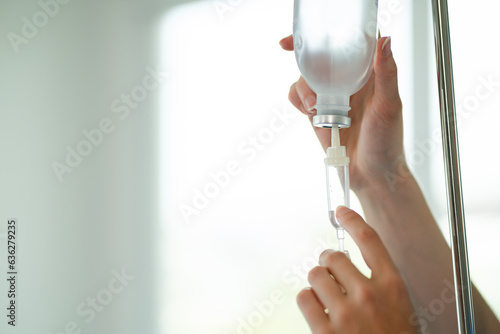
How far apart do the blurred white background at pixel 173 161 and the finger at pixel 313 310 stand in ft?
2.64

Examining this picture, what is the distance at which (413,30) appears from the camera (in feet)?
4.16

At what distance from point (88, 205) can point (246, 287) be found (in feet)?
2.03

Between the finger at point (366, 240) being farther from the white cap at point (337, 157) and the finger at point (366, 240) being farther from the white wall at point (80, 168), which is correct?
the white wall at point (80, 168)

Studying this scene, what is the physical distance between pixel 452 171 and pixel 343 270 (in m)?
0.14

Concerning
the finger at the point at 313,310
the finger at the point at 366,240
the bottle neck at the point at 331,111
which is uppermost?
the bottle neck at the point at 331,111

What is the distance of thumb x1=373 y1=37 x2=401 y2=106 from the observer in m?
0.54

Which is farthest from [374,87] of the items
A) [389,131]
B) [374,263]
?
[374,263]

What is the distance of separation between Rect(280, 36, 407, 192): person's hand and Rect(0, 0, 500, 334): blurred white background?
0.63 meters

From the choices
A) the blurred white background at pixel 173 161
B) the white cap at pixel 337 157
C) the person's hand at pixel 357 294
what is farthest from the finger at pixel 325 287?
the blurred white background at pixel 173 161

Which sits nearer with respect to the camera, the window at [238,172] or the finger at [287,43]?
the finger at [287,43]

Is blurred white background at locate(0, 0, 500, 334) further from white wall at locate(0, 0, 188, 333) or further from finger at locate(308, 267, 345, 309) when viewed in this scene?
finger at locate(308, 267, 345, 309)

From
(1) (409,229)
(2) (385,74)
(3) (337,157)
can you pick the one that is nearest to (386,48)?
(2) (385,74)

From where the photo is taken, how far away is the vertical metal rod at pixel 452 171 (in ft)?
1.31

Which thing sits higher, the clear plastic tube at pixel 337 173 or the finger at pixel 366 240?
the clear plastic tube at pixel 337 173
